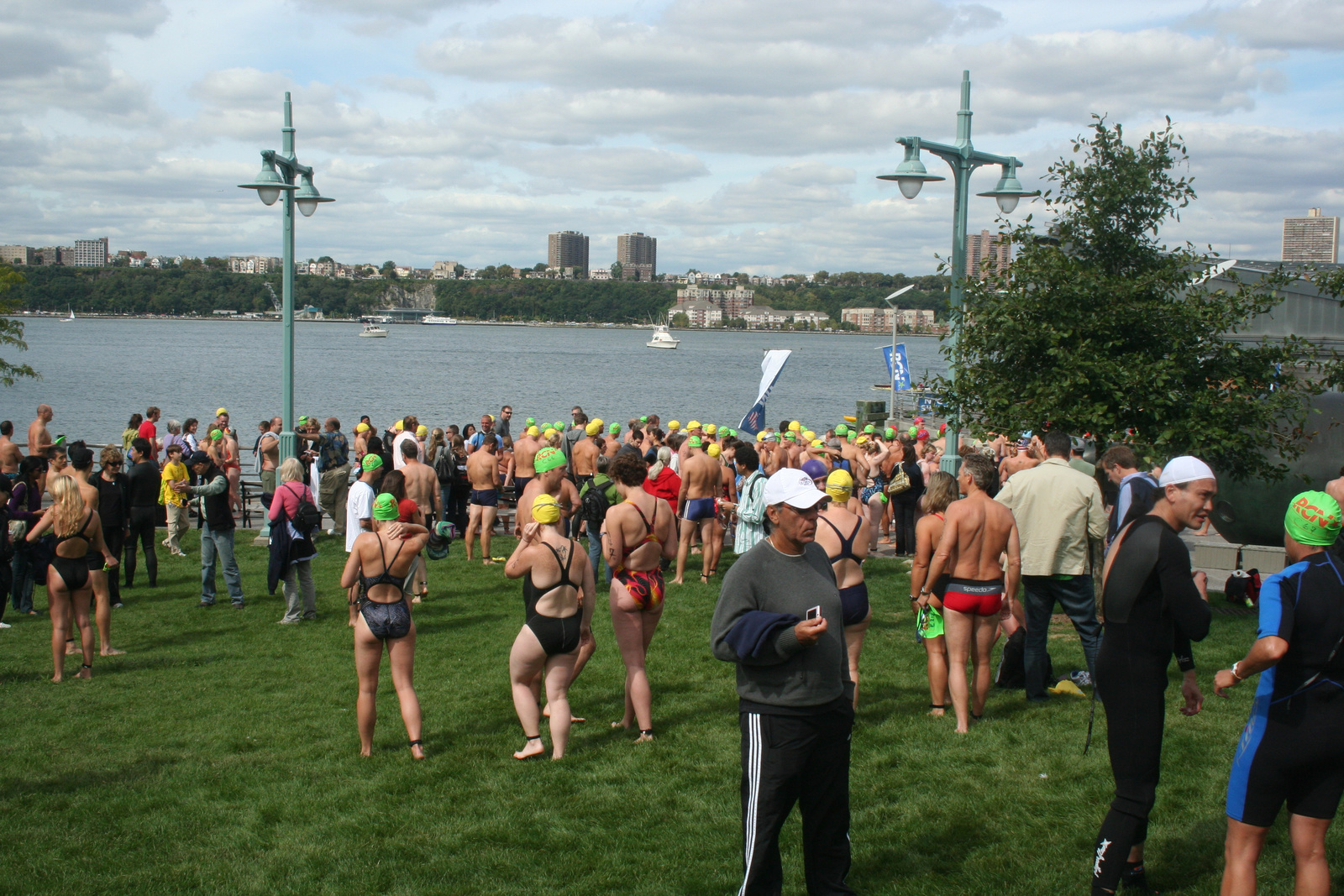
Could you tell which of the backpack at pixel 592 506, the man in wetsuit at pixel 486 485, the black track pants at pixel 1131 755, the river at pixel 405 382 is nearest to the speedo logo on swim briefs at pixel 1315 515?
the black track pants at pixel 1131 755

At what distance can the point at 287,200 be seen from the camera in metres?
13.3

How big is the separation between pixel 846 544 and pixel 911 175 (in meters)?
6.79

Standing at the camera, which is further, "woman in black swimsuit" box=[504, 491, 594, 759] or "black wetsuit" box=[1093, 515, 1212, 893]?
"woman in black swimsuit" box=[504, 491, 594, 759]

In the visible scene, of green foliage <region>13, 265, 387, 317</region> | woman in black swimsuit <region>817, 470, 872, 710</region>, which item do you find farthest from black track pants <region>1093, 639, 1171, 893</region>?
green foliage <region>13, 265, 387, 317</region>

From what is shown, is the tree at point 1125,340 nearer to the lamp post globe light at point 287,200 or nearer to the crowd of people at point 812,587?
the crowd of people at point 812,587

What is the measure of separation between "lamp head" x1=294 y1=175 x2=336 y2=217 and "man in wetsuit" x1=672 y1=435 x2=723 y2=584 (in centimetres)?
677

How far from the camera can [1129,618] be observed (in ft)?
12.8

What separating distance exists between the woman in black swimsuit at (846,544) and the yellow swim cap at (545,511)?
62.5 inches

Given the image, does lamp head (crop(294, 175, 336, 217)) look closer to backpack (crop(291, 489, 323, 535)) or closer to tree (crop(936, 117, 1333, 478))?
backpack (crop(291, 489, 323, 535))

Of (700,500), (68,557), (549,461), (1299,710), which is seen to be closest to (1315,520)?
(1299,710)

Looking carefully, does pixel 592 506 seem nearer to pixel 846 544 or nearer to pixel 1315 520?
pixel 846 544

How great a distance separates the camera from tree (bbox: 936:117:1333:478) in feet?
27.4

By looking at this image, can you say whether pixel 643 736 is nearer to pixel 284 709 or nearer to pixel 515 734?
pixel 515 734

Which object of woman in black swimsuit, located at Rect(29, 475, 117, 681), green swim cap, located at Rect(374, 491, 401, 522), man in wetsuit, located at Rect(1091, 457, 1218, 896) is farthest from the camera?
woman in black swimsuit, located at Rect(29, 475, 117, 681)
